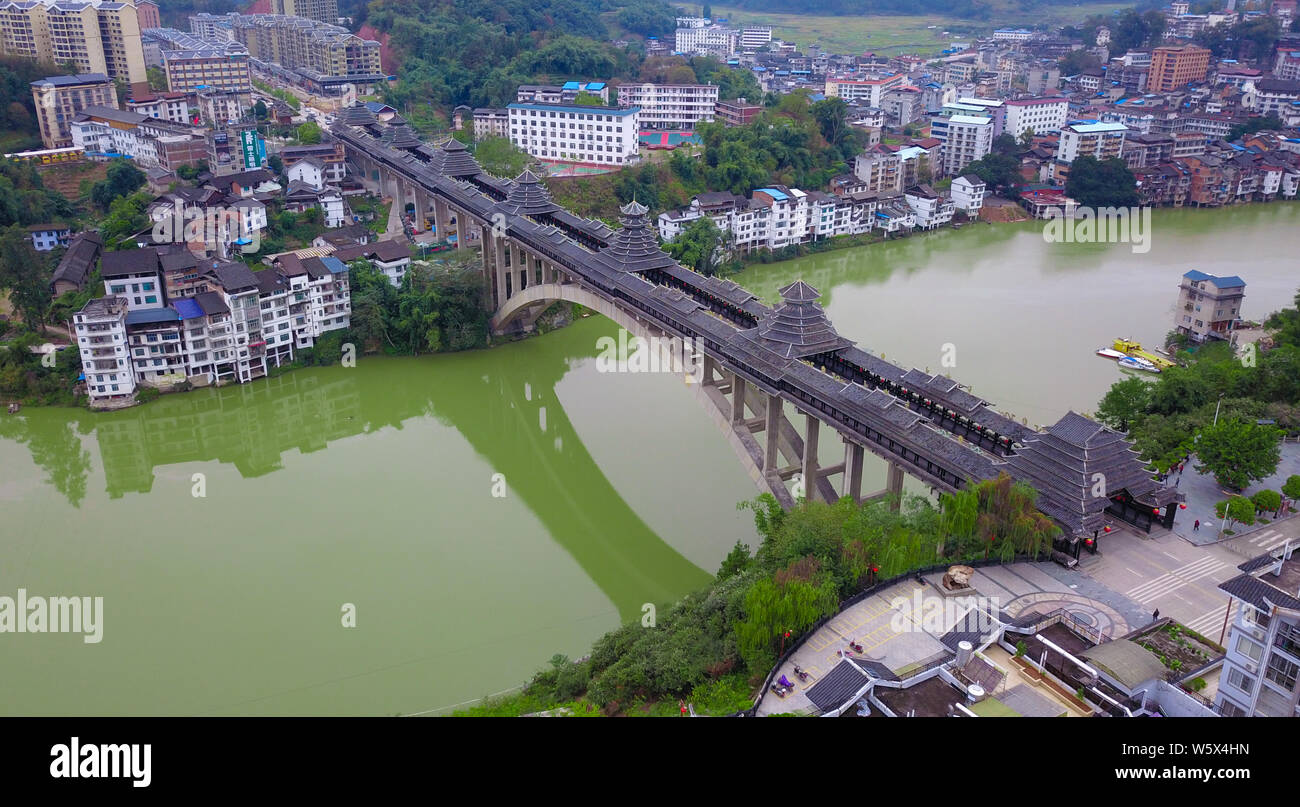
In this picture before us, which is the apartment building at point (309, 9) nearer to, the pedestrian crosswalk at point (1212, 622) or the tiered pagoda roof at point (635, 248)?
the tiered pagoda roof at point (635, 248)

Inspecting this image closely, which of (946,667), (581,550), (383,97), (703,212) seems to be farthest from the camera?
(383,97)

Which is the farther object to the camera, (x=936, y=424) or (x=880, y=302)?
(x=880, y=302)

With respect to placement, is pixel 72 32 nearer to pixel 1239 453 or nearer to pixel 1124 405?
pixel 1124 405

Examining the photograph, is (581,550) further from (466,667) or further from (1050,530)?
(1050,530)

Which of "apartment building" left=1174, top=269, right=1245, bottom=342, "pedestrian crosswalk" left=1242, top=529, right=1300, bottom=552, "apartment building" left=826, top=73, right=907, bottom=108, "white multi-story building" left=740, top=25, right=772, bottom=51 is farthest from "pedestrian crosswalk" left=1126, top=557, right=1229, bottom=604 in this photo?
"white multi-story building" left=740, top=25, right=772, bottom=51

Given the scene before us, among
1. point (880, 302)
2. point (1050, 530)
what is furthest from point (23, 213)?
point (1050, 530)

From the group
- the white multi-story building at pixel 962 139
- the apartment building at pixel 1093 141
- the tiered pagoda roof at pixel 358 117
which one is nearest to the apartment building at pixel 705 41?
the white multi-story building at pixel 962 139

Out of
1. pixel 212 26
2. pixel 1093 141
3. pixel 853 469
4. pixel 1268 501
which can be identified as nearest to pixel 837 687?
pixel 853 469
